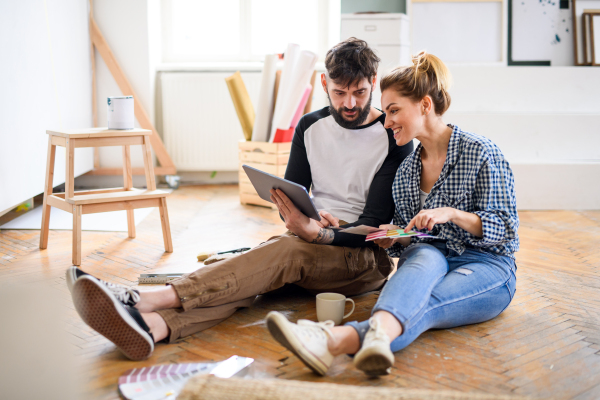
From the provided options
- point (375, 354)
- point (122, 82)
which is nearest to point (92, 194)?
point (375, 354)

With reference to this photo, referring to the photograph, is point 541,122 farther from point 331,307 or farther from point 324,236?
point 331,307

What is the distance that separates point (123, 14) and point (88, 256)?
96.0 inches

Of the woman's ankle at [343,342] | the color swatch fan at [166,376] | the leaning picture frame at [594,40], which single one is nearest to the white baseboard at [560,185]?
the leaning picture frame at [594,40]

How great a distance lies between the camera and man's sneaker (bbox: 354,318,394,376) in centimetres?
129

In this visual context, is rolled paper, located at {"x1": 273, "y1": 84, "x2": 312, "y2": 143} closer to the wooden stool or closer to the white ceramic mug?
the wooden stool

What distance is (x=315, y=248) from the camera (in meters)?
1.80

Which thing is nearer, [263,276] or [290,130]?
[263,276]

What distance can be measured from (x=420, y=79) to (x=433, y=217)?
434mm

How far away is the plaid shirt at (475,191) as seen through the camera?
1.66 metres

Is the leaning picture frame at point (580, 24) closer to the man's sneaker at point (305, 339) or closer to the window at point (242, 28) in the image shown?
the window at point (242, 28)

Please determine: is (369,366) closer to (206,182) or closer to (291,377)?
(291,377)

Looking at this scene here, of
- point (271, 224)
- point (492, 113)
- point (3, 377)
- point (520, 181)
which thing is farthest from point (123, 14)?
point (3, 377)

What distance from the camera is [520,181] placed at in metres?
3.81

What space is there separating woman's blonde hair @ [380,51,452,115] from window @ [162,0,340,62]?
10.5ft
